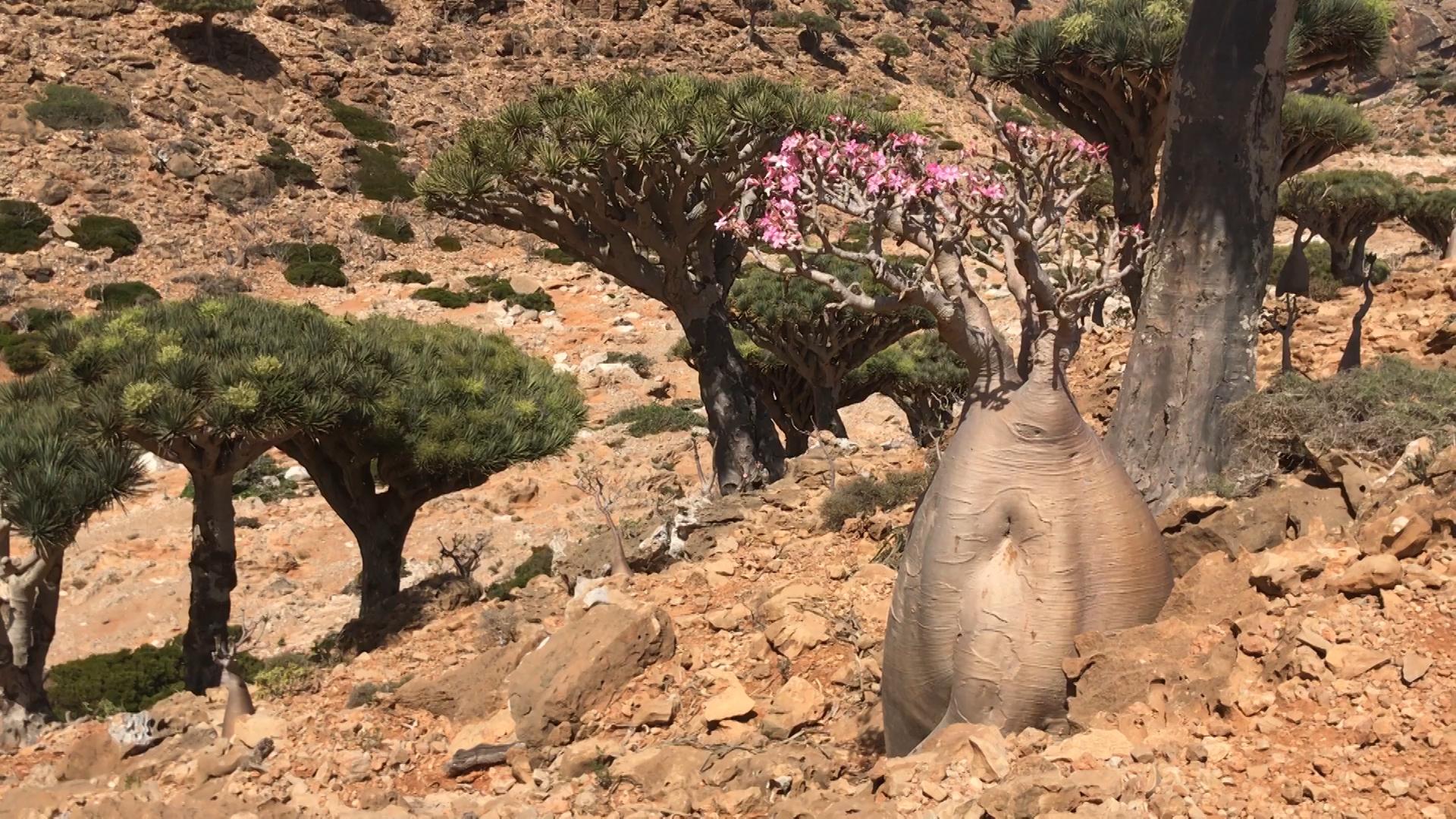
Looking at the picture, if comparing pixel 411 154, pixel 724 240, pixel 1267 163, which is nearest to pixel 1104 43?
pixel 724 240

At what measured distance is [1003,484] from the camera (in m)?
4.91

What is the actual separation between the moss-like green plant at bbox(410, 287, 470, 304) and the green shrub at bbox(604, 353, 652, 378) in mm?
6761

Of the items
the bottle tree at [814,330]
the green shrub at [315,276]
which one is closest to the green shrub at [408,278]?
the green shrub at [315,276]

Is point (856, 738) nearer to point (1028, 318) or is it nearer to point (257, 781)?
point (1028, 318)

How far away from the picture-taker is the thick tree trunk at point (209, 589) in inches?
430

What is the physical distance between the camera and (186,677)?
11.2 m

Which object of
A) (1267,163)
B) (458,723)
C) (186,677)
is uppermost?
(1267,163)

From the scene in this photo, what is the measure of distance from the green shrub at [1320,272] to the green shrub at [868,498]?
173 inches

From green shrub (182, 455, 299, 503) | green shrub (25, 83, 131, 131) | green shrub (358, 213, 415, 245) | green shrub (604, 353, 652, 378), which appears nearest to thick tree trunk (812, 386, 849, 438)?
green shrub (604, 353, 652, 378)

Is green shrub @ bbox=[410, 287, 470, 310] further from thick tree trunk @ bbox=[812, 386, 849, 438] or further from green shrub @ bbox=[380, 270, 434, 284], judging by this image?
thick tree trunk @ bbox=[812, 386, 849, 438]

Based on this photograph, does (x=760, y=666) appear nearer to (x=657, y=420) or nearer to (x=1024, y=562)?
(x=1024, y=562)

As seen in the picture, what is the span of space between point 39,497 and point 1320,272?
25053 millimetres

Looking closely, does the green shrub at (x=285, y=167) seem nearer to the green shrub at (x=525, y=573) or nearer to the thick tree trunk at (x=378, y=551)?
the green shrub at (x=525, y=573)

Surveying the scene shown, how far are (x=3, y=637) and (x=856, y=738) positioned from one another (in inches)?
341
